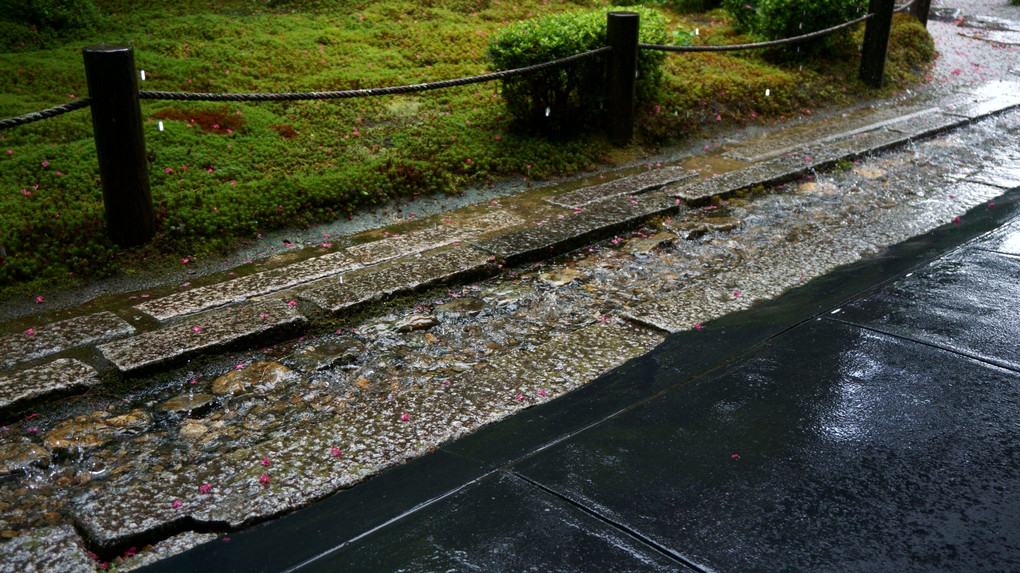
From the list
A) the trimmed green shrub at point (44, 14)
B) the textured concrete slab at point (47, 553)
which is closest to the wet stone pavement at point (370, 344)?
the textured concrete slab at point (47, 553)

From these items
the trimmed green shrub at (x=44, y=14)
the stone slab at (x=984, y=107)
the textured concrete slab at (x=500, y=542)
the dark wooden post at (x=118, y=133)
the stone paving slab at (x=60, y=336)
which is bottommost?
the textured concrete slab at (x=500, y=542)

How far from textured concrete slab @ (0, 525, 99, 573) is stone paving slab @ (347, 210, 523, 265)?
228cm

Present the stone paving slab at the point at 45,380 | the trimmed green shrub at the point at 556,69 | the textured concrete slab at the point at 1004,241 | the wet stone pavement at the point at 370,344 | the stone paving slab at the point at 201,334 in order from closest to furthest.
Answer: the wet stone pavement at the point at 370,344 < the stone paving slab at the point at 45,380 < the stone paving slab at the point at 201,334 < the textured concrete slab at the point at 1004,241 < the trimmed green shrub at the point at 556,69

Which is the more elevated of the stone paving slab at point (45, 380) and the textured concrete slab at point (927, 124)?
the textured concrete slab at point (927, 124)

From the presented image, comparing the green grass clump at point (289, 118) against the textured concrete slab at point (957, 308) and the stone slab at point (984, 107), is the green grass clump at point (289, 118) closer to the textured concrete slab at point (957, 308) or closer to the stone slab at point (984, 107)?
the stone slab at point (984, 107)

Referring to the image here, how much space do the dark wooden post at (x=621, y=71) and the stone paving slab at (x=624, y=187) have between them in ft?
1.67

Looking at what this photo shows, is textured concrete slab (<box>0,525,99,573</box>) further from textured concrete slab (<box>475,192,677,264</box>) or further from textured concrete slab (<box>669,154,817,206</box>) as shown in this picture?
textured concrete slab (<box>669,154,817,206</box>)

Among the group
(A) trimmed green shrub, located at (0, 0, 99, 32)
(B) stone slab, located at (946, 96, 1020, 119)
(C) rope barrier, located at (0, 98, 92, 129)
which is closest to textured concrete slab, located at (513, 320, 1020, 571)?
(C) rope barrier, located at (0, 98, 92, 129)

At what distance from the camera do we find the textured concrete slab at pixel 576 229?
14.7 feet

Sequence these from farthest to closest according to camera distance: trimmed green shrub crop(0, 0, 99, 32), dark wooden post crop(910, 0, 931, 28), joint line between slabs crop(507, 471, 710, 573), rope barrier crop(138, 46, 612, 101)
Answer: dark wooden post crop(910, 0, 931, 28)
trimmed green shrub crop(0, 0, 99, 32)
rope barrier crop(138, 46, 612, 101)
joint line between slabs crop(507, 471, 710, 573)

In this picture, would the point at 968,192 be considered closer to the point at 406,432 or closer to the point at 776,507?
the point at 776,507

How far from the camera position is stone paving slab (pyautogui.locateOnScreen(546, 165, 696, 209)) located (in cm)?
541

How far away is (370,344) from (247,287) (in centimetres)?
88

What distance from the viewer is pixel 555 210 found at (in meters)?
5.25
